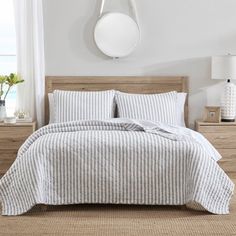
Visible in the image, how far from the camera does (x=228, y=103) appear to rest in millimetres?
5918

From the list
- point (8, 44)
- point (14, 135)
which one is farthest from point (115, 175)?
point (8, 44)

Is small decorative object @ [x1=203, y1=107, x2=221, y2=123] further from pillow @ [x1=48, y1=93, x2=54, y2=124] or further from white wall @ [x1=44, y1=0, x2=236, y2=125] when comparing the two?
pillow @ [x1=48, y1=93, x2=54, y2=124]

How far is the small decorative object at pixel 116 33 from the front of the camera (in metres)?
6.00

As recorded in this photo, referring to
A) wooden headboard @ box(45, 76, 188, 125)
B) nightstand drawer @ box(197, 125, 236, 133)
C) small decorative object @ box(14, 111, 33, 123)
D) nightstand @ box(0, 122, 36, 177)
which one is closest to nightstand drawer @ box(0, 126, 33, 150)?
nightstand @ box(0, 122, 36, 177)

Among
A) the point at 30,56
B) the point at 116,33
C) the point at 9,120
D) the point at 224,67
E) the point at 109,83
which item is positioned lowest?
the point at 9,120

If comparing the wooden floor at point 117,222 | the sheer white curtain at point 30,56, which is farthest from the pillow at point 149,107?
Result: the wooden floor at point 117,222

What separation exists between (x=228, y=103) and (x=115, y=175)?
1947 mm

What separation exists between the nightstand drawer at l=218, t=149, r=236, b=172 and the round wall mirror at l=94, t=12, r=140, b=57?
1.42 meters

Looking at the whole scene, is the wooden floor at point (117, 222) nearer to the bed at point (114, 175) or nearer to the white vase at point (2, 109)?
the bed at point (114, 175)

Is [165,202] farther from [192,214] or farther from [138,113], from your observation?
[138,113]

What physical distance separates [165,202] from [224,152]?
151 cm

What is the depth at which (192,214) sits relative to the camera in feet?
14.5

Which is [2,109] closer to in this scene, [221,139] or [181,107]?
[181,107]

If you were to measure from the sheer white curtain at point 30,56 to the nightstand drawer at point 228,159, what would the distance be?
6.15 feet
